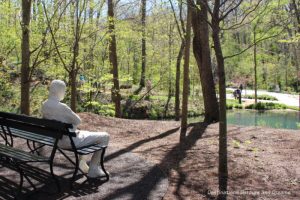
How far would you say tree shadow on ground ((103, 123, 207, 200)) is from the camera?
15.1 feet

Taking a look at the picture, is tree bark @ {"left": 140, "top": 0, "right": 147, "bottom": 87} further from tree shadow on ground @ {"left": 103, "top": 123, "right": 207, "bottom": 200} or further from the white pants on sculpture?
the white pants on sculpture

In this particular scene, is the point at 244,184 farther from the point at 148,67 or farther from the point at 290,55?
Answer: the point at 290,55

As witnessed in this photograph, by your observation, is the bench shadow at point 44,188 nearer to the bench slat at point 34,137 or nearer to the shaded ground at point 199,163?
the shaded ground at point 199,163

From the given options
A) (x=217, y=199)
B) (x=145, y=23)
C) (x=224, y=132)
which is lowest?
(x=217, y=199)

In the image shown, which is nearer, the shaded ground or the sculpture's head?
the shaded ground

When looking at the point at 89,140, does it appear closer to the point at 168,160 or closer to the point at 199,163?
the point at 168,160

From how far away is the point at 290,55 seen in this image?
51875mm

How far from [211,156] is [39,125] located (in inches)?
126

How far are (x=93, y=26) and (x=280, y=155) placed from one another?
9.40m

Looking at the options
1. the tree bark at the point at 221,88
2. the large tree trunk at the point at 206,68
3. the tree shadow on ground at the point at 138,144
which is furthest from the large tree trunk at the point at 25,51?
the tree bark at the point at 221,88

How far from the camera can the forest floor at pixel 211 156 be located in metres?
4.96

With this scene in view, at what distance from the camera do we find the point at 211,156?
6664 millimetres

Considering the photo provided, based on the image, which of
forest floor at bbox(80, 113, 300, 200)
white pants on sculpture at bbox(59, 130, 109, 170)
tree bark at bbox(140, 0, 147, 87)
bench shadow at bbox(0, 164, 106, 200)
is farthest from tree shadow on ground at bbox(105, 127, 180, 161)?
tree bark at bbox(140, 0, 147, 87)

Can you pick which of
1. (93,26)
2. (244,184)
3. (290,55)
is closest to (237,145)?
(244,184)
